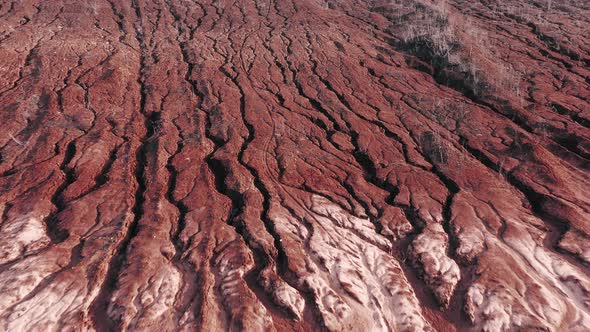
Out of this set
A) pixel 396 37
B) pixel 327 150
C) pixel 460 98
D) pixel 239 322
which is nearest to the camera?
pixel 239 322

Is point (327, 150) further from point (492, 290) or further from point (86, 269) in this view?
point (86, 269)

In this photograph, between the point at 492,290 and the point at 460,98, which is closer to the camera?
the point at 492,290

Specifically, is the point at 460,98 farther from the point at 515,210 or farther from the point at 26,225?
the point at 26,225

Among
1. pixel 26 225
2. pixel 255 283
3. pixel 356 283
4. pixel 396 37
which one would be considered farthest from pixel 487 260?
pixel 396 37

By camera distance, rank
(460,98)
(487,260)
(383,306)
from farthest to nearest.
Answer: (460,98)
(487,260)
(383,306)

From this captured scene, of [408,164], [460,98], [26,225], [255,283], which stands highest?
[460,98]

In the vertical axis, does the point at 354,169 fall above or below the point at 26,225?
above

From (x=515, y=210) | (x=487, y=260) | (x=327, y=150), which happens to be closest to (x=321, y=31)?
(x=327, y=150)
